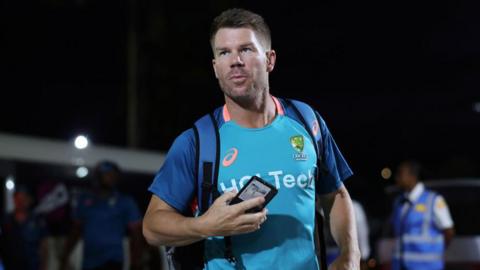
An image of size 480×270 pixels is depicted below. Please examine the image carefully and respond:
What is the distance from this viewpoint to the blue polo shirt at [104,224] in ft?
36.5

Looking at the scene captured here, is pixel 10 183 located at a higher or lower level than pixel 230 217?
higher

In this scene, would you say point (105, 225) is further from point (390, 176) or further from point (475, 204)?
point (390, 176)

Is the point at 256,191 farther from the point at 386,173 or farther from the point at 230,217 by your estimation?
the point at 386,173

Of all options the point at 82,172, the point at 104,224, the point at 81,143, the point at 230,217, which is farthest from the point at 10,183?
the point at 230,217

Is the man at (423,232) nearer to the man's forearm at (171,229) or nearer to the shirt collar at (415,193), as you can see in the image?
the shirt collar at (415,193)

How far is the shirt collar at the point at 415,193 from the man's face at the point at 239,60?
26.3ft

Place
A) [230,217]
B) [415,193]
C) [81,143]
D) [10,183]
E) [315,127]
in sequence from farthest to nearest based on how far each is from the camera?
[81,143] → [10,183] → [415,193] → [315,127] → [230,217]

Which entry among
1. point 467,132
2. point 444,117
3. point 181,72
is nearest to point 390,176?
point 444,117

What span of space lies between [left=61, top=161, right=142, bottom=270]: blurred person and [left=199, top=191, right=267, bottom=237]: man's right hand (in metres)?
7.61

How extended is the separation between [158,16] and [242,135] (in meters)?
19.4

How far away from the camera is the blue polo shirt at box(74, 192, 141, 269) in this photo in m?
11.1

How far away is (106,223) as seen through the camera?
443 inches

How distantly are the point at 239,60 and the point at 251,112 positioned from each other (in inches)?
11.5

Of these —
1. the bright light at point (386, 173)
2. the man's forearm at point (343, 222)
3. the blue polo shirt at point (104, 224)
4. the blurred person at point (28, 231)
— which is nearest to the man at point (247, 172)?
the man's forearm at point (343, 222)
